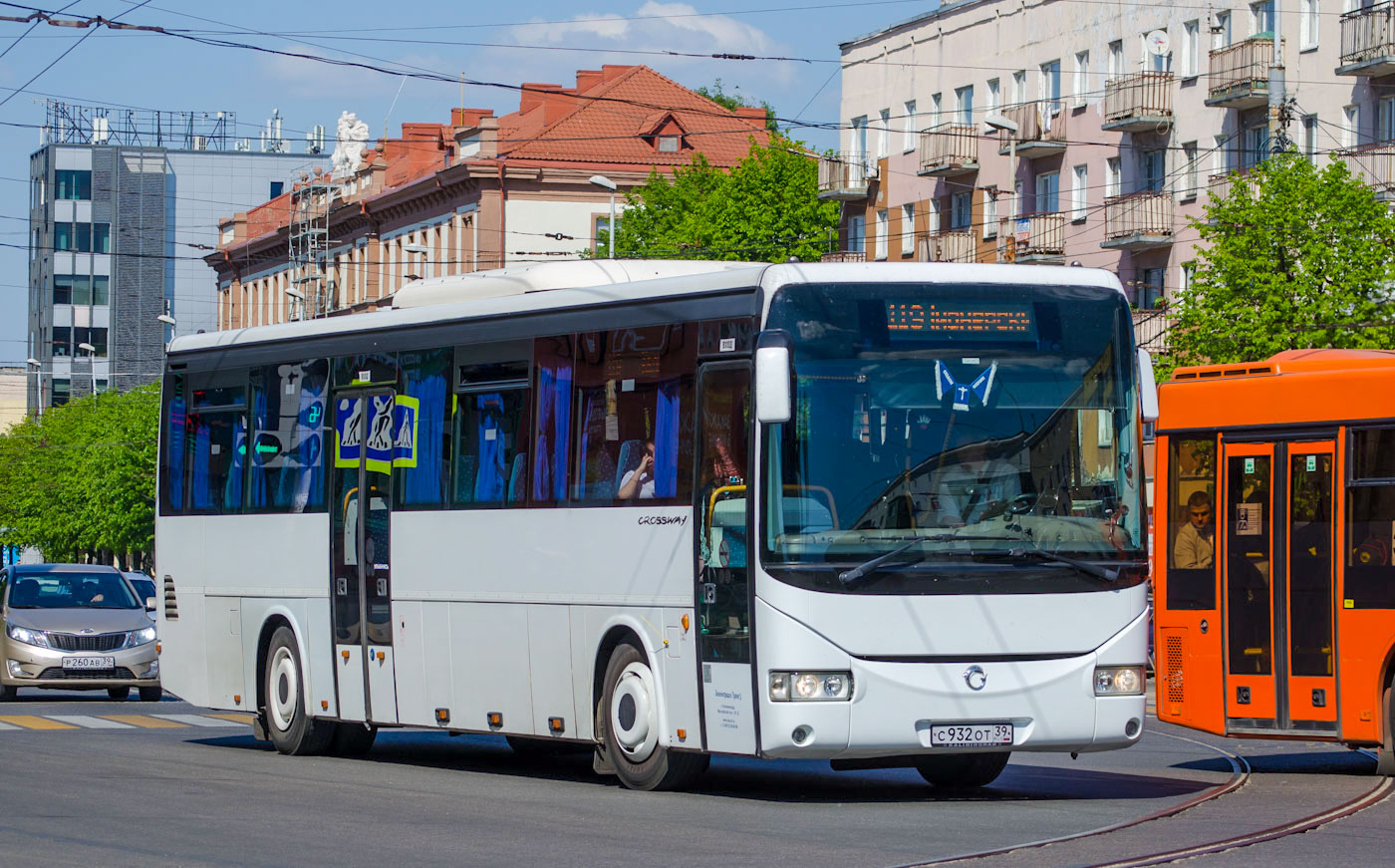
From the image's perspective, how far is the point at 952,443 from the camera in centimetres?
1318

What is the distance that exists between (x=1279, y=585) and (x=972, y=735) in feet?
13.2

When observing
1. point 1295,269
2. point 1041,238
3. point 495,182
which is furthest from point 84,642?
point 495,182

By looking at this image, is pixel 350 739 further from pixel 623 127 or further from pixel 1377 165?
pixel 623 127

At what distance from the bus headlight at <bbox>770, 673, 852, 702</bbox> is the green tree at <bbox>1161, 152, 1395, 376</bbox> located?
1103 inches

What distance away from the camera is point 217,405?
19.5m

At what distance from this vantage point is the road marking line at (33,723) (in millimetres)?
21531

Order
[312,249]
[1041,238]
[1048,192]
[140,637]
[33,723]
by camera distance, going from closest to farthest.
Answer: [33,723]
[140,637]
[1041,238]
[1048,192]
[312,249]

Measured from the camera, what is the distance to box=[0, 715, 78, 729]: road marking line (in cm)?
2153

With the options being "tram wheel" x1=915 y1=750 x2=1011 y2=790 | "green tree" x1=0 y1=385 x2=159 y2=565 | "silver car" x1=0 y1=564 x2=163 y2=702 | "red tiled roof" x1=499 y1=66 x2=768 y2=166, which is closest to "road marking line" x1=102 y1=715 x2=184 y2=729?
"silver car" x1=0 y1=564 x2=163 y2=702

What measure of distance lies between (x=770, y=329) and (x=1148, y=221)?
41555 millimetres

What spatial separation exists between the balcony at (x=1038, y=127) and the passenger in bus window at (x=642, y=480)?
44186 mm

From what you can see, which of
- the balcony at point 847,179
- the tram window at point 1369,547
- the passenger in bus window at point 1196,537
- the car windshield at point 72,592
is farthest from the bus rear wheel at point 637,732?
the balcony at point 847,179

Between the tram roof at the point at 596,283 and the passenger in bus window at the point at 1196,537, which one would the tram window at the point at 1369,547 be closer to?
the passenger in bus window at the point at 1196,537

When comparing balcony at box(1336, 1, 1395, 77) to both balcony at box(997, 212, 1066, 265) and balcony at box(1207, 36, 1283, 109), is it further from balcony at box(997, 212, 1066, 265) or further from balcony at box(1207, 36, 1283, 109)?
balcony at box(997, 212, 1066, 265)
